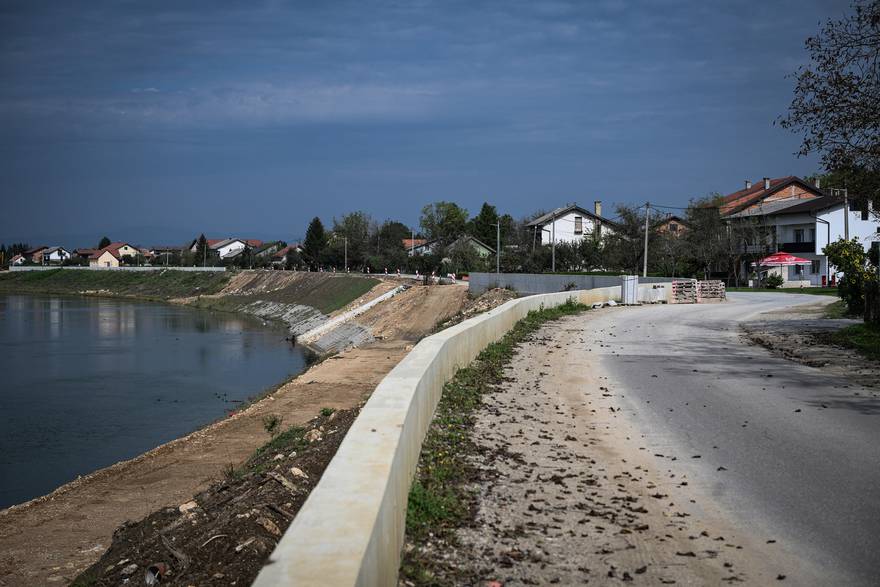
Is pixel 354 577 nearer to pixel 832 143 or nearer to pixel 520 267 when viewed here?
pixel 832 143

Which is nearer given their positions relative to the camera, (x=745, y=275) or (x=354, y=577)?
(x=354, y=577)

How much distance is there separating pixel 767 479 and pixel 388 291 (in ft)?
199

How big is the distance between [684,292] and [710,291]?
6.35ft

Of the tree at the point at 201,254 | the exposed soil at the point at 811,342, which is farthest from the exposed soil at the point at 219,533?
the tree at the point at 201,254

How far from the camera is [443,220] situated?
146625 mm

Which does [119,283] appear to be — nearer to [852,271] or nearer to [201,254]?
[201,254]

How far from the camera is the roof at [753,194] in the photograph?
79.7 m

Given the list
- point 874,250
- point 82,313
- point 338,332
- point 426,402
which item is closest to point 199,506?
point 426,402

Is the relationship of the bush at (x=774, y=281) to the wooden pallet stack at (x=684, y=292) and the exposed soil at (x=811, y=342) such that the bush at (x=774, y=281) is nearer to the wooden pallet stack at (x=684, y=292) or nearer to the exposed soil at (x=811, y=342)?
the wooden pallet stack at (x=684, y=292)

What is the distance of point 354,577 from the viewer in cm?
370

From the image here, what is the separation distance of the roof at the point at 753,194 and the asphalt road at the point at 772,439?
2553 inches

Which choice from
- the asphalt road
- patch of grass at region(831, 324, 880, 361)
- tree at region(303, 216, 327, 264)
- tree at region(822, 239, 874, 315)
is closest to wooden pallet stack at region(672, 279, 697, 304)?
tree at region(822, 239, 874, 315)

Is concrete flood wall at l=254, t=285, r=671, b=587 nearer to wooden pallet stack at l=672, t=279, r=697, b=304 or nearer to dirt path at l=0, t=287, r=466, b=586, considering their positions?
dirt path at l=0, t=287, r=466, b=586

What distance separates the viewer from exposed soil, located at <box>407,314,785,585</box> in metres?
5.60
